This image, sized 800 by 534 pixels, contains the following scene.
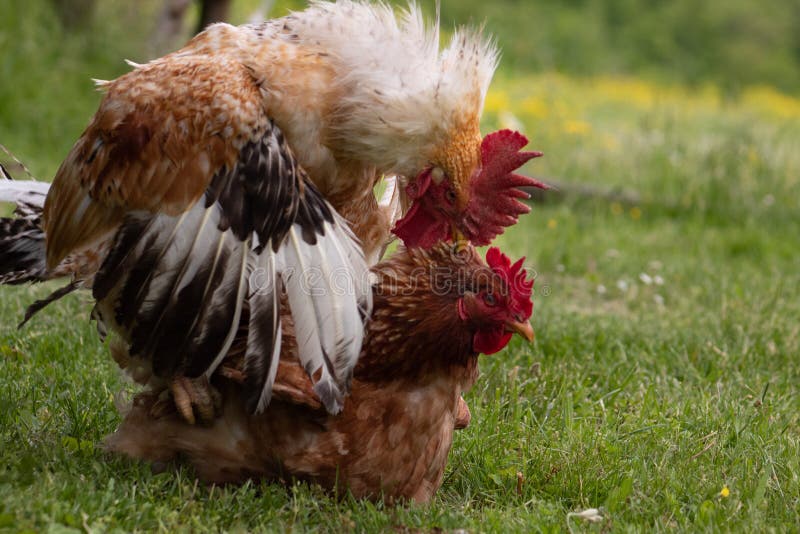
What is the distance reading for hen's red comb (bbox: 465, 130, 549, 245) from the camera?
3.70 metres

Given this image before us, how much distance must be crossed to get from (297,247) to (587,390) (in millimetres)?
1926

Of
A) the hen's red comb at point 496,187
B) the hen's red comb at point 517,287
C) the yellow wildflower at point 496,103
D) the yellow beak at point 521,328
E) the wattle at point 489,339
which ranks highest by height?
the hen's red comb at point 496,187

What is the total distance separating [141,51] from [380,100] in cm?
762

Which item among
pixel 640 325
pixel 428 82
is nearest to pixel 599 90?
pixel 640 325

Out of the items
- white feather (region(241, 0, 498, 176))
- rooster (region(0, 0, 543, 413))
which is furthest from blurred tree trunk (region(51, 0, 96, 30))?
white feather (region(241, 0, 498, 176))

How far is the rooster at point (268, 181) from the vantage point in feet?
10.7

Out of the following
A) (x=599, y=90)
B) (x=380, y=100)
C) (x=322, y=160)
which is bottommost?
(x=599, y=90)

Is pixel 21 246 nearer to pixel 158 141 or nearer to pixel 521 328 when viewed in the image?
pixel 158 141

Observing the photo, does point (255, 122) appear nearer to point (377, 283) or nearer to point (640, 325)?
point (377, 283)

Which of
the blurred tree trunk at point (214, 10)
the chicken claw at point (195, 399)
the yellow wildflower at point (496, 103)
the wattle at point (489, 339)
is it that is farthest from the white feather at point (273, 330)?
the yellow wildflower at point (496, 103)

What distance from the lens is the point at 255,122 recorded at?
3.39 metres

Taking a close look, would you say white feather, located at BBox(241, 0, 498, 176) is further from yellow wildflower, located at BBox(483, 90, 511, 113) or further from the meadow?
yellow wildflower, located at BBox(483, 90, 511, 113)

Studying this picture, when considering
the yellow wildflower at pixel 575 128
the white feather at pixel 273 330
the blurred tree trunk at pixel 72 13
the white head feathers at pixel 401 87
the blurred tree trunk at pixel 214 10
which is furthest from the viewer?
the yellow wildflower at pixel 575 128

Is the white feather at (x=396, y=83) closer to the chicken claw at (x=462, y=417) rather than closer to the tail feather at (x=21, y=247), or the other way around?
the chicken claw at (x=462, y=417)
